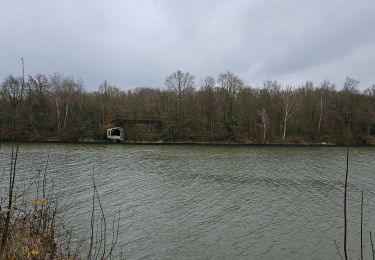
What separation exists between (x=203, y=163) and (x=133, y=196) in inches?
763

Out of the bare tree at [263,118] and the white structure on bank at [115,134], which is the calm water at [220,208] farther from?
the bare tree at [263,118]

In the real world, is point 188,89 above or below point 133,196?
above

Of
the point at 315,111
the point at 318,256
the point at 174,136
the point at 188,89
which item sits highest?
the point at 188,89

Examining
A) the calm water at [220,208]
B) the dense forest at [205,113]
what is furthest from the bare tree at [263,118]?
the calm water at [220,208]

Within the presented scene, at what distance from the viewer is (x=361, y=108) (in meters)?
87.4

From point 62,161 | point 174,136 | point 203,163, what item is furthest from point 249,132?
point 62,161

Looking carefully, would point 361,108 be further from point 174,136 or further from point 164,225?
point 164,225

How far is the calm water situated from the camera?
14703 millimetres

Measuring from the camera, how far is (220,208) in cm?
2083

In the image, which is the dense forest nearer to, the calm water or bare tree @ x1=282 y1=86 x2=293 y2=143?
bare tree @ x1=282 y1=86 x2=293 y2=143

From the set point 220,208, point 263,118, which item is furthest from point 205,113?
point 220,208

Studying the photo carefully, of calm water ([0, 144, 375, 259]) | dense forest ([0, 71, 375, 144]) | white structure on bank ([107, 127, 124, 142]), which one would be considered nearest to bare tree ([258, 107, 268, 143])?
dense forest ([0, 71, 375, 144])

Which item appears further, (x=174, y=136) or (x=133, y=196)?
(x=174, y=136)

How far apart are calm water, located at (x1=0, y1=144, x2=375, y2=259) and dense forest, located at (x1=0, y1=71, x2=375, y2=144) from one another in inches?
1715
